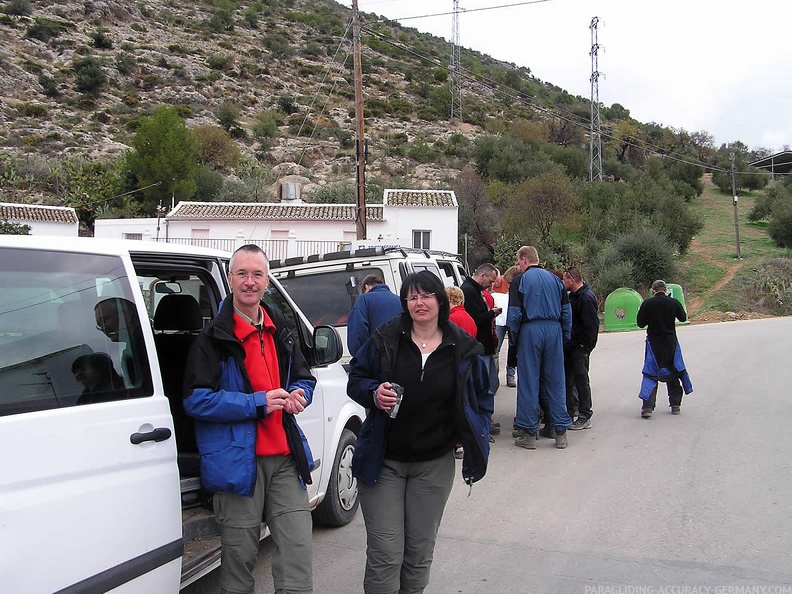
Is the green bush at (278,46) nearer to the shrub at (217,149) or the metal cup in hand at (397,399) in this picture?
the shrub at (217,149)

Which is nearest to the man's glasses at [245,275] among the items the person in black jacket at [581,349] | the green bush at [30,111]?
the person in black jacket at [581,349]

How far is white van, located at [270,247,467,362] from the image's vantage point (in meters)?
7.10

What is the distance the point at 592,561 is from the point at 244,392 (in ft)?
9.26

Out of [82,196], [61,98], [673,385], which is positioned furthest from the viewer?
[61,98]

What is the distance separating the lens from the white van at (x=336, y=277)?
710 centimetres

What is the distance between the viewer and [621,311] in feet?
74.2

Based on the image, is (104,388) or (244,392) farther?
(244,392)

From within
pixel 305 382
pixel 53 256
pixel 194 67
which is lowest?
pixel 305 382

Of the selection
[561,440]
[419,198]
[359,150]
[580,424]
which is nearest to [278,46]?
[419,198]

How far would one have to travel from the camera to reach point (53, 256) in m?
2.58

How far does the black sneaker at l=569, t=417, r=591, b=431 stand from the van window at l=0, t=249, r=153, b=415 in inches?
248

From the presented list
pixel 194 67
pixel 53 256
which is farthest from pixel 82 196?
pixel 53 256

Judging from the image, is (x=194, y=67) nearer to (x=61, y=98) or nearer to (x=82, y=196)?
(x=61, y=98)

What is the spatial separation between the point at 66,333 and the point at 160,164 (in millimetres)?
40201
